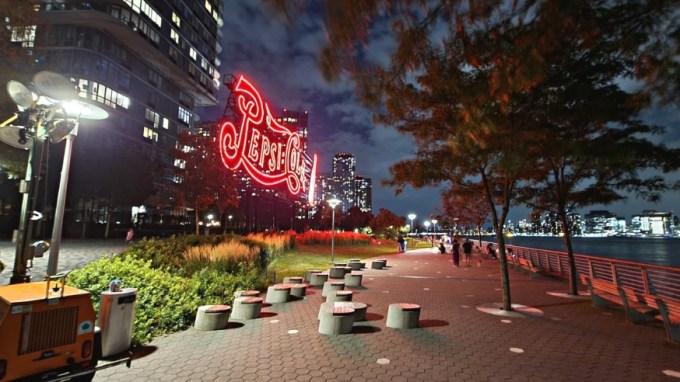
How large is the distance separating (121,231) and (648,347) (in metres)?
45.6

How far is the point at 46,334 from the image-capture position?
415cm

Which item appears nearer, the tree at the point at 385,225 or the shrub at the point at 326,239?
the shrub at the point at 326,239

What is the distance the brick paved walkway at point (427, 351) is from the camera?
553 centimetres

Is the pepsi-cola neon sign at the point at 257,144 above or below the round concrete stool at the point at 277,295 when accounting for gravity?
above

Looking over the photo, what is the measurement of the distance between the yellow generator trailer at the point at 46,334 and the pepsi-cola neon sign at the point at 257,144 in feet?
26.3

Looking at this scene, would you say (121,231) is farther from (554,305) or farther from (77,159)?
(554,305)

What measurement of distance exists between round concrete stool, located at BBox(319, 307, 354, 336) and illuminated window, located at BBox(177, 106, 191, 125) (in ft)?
251

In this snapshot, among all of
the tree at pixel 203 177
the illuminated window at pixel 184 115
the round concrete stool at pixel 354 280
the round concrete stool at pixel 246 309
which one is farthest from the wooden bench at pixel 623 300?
the illuminated window at pixel 184 115

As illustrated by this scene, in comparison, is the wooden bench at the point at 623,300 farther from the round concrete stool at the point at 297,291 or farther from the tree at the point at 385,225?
the tree at the point at 385,225

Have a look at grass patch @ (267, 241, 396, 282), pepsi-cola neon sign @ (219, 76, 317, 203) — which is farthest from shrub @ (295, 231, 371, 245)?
pepsi-cola neon sign @ (219, 76, 317, 203)

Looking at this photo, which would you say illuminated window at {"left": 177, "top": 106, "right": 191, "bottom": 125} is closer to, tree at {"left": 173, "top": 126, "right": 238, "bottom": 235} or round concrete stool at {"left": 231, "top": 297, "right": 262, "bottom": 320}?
tree at {"left": 173, "top": 126, "right": 238, "bottom": 235}

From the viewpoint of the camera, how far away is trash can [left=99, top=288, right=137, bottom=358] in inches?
244

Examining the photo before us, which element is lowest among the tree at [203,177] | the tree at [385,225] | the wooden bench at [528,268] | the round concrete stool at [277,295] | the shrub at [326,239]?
the round concrete stool at [277,295]

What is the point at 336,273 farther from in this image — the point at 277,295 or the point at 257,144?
the point at 257,144
